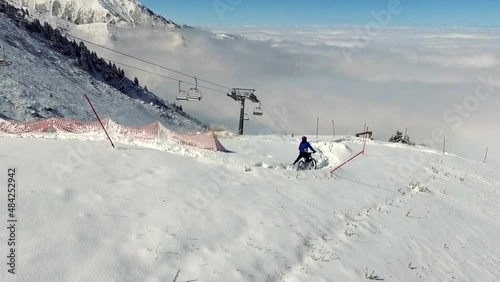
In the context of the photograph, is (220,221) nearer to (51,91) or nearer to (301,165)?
(301,165)

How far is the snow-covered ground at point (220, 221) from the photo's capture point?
8.71 metres

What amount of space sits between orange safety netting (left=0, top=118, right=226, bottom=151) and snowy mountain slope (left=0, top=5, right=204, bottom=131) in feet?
113

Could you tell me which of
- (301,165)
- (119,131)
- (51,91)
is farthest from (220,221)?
(51,91)

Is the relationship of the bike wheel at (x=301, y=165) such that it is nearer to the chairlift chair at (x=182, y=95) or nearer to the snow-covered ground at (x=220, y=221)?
the snow-covered ground at (x=220, y=221)

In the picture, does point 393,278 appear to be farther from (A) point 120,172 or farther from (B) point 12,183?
(B) point 12,183

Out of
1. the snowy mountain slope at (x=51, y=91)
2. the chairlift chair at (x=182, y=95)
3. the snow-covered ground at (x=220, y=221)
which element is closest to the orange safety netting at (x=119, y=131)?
the snow-covered ground at (x=220, y=221)

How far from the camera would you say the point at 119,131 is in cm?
2189

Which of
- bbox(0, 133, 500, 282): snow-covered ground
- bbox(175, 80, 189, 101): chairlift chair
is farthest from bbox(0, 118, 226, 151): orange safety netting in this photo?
bbox(175, 80, 189, 101): chairlift chair

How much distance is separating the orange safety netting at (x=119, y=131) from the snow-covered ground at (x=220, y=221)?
2.11m

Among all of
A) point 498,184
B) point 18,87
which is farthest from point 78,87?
point 498,184

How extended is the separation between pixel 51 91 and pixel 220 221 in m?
69.0

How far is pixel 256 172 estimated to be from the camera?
16.9 meters

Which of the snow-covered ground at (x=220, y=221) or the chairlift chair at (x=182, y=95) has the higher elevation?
the snow-covered ground at (x=220, y=221)

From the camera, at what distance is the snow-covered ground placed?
8711 mm
